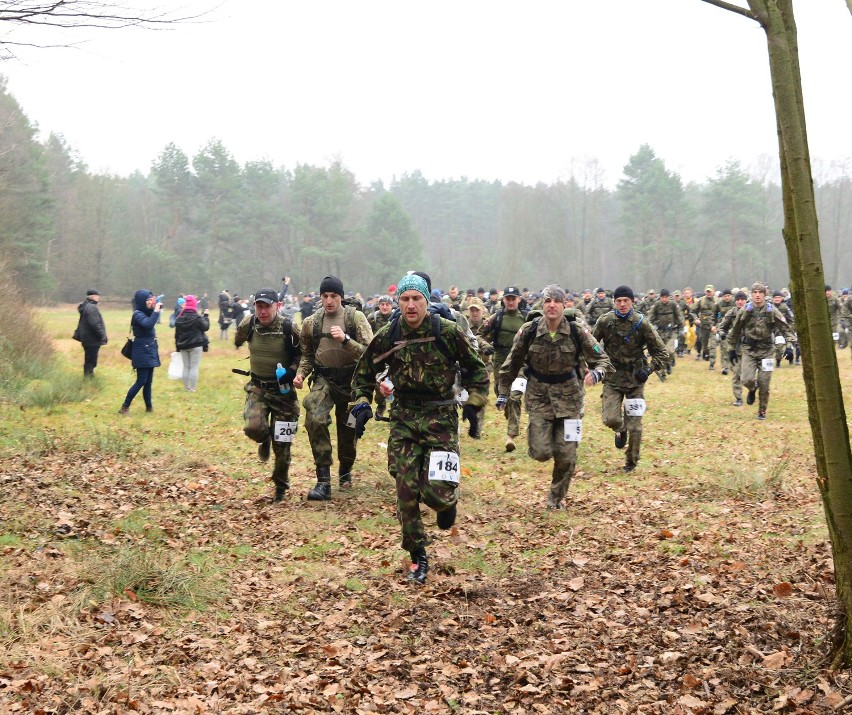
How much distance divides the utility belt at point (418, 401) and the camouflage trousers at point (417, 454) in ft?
0.09

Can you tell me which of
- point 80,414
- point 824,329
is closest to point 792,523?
point 824,329

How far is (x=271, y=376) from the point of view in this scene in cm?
945

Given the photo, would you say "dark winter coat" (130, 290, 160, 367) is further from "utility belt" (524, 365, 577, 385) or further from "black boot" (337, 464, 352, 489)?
"utility belt" (524, 365, 577, 385)

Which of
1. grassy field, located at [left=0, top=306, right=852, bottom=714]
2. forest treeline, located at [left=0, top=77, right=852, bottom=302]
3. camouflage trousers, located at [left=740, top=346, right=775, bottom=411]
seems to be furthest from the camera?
forest treeline, located at [left=0, top=77, right=852, bottom=302]

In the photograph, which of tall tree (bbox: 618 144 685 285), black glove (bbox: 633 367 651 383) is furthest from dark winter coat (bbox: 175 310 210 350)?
tall tree (bbox: 618 144 685 285)

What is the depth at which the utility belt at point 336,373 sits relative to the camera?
969cm

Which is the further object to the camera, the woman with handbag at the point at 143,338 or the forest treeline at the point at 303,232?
the forest treeline at the point at 303,232

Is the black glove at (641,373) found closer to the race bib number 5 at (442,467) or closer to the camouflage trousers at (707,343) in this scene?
the race bib number 5 at (442,467)

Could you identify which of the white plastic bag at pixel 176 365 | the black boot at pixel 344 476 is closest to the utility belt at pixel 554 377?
the black boot at pixel 344 476

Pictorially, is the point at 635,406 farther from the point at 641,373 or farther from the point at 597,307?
the point at 597,307

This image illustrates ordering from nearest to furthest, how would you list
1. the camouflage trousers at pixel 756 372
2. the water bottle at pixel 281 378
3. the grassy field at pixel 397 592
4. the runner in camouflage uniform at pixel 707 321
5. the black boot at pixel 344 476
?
the grassy field at pixel 397 592, the water bottle at pixel 281 378, the black boot at pixel 344 476, the camouflage trousers at pixel 756 372, the runner in camouflage uniform at pixel 707 321

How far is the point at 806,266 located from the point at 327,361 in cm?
619

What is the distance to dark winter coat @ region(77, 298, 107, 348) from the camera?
719 inches

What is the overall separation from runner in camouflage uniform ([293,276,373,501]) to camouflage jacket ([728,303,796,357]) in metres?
8.48
